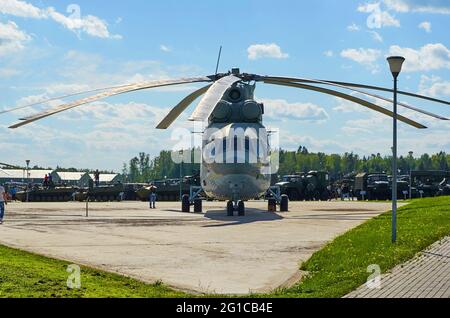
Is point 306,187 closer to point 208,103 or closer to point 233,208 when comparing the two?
point 233,208

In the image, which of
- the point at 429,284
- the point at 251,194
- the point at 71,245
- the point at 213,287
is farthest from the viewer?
the point at 251,194

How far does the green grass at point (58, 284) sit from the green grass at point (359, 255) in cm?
206

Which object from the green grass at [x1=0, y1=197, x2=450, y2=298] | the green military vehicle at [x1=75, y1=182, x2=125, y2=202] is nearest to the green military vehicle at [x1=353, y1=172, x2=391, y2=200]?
the green military vehicle at [x1=75, y1=182, x2=125, y2=202]

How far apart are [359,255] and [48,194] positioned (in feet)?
171

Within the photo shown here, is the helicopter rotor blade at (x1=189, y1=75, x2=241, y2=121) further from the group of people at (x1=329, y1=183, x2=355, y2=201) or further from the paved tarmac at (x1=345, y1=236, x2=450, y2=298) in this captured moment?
the group of people at (x1=329, y1=183, x2=355, y2=201)

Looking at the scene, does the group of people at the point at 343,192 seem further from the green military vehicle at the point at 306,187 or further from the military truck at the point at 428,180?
the military truck at the point at 428,180

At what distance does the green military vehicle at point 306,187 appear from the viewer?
6162 centimetres

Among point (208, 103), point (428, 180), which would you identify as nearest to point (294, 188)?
point (428, 180)

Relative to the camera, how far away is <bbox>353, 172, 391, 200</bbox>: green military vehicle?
56.9 meters

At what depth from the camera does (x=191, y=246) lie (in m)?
16.0
